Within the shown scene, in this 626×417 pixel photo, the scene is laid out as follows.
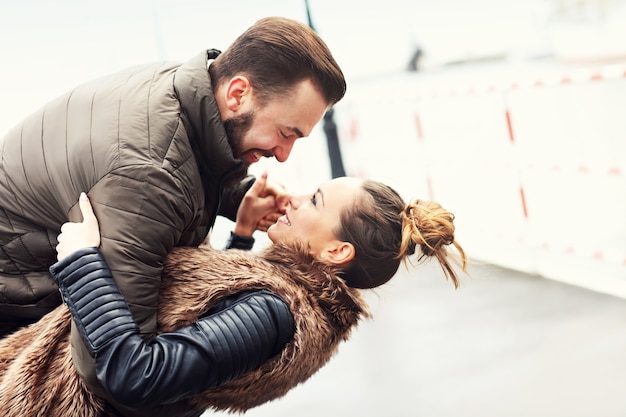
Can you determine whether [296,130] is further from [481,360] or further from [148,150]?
[481,360]

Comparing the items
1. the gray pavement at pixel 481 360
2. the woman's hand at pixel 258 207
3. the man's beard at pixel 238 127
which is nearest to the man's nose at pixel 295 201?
the woman's hand at pixel 258 207

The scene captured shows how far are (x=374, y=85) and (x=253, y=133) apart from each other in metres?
13.2

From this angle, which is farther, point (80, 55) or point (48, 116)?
point (80, 55)

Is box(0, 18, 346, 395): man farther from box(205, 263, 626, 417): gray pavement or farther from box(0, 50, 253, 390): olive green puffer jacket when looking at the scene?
box(205, 263, 626, 417): gray pavement

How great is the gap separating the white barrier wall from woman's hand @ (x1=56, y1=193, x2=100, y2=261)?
3290 millimetres

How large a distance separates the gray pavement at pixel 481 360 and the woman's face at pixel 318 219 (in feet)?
3.27

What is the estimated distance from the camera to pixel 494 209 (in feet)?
18.2

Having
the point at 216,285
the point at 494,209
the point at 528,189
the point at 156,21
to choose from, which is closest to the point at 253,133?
the point at 216,285

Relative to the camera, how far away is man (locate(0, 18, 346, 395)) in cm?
156

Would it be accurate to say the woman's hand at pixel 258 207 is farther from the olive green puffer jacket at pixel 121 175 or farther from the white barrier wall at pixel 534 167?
the white barrier wall at pixel 534 167

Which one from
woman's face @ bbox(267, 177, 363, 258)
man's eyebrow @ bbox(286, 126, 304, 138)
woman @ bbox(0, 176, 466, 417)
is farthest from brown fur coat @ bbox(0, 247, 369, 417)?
man's eyebrow @ bbox(286, 126, 304, 138)

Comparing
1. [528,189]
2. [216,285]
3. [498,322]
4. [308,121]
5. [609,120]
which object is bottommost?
[498,322]

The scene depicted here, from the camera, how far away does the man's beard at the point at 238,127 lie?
180cm

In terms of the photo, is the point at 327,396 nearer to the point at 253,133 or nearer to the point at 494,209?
the point at 253,133
